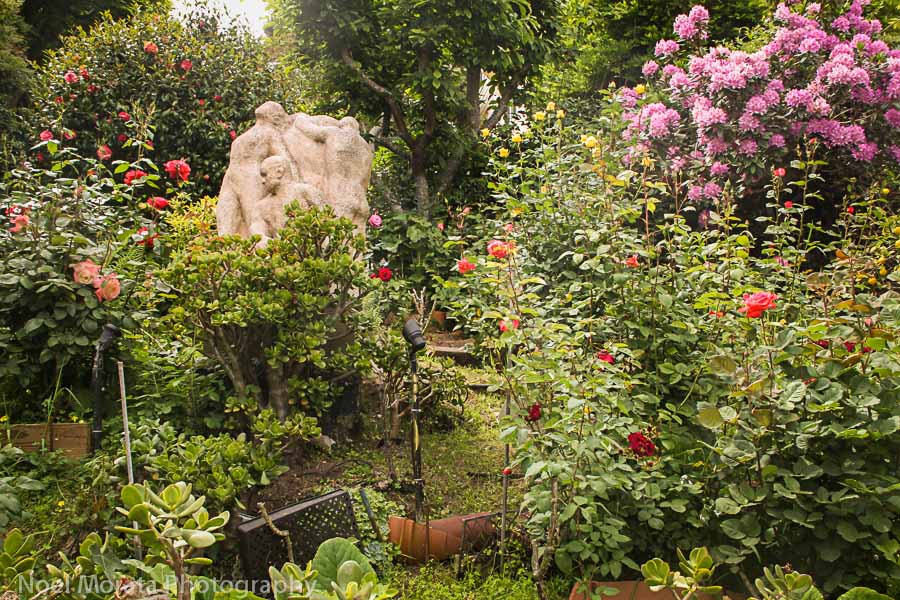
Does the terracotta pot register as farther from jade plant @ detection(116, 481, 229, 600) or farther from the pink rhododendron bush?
the pink rhododendron bush

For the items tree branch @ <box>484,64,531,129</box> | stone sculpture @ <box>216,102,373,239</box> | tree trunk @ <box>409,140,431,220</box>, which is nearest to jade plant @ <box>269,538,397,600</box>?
stone sculpture @ <box>216,102,373,239</box>

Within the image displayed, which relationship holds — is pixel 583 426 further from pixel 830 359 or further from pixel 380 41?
pixel 380 41

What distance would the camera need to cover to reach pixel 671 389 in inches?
96.0

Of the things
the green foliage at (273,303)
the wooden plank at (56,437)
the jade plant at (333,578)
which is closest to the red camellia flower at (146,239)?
the green foliage at (273,303)

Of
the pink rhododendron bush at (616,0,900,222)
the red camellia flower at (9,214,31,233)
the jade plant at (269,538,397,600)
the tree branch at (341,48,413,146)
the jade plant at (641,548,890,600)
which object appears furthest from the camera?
the tree branch at (341,48,413,146)

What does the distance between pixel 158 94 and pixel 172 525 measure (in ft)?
24.1

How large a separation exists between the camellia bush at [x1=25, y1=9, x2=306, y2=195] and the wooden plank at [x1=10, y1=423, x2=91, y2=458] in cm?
414

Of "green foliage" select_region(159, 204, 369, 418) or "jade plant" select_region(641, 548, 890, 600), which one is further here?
"green foliage" select_region(159, 204, 369, 418)

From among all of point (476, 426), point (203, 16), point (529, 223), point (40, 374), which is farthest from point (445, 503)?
point (203, 16)

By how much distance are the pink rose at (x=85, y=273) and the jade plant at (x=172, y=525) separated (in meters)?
2.35

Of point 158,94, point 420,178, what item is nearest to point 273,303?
point 420,178

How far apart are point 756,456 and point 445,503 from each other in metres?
1.65

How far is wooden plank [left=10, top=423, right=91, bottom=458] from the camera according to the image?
113 inches

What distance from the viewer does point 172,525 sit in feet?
2.50
